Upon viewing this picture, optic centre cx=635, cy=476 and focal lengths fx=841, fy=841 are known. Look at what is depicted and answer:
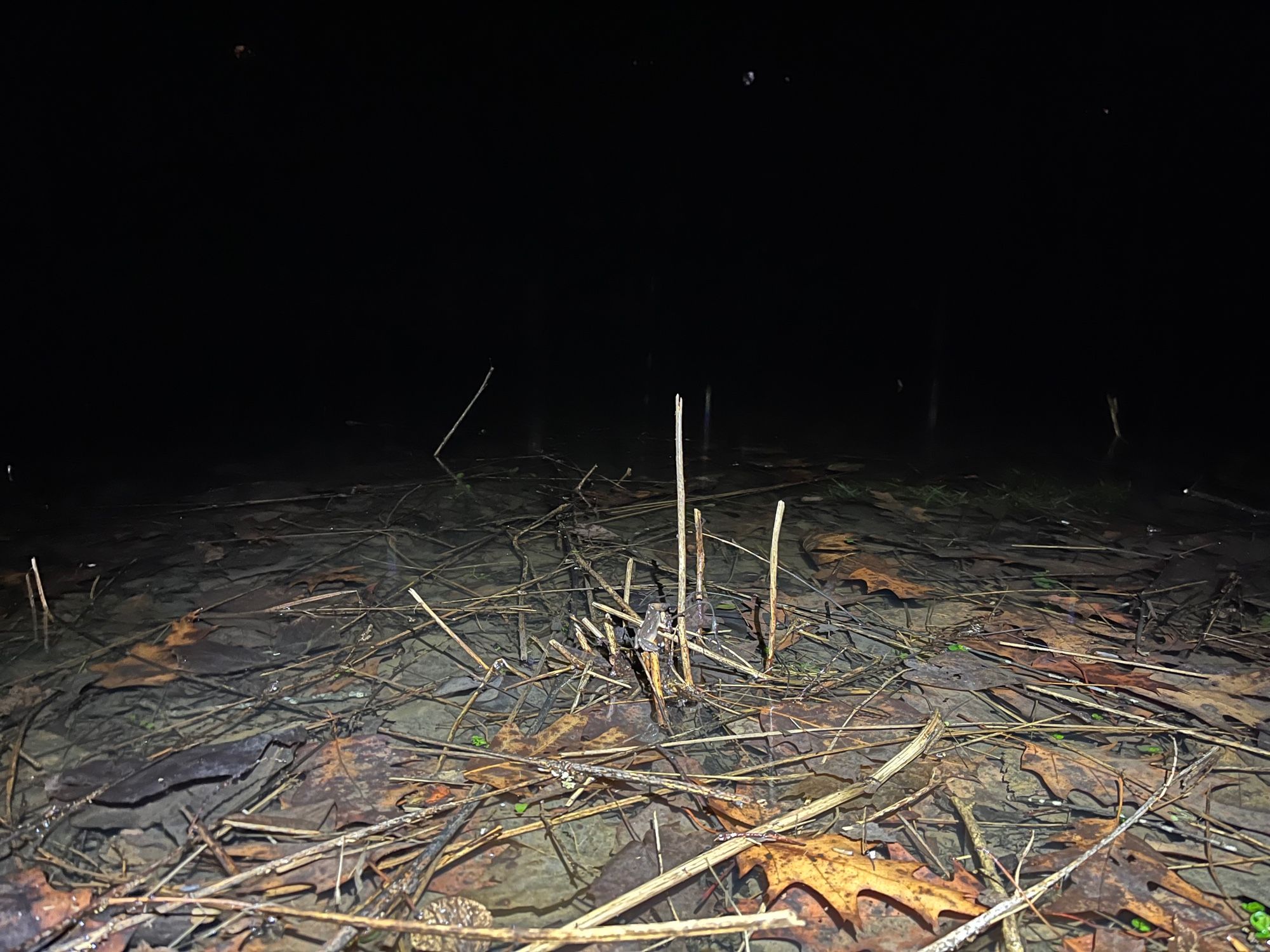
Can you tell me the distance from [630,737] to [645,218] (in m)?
13.3

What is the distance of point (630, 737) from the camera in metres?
2.11

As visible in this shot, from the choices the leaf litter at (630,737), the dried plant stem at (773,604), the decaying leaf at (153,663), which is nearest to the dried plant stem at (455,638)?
the leaf litter at (630,737)

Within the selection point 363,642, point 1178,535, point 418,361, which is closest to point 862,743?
point 363,642

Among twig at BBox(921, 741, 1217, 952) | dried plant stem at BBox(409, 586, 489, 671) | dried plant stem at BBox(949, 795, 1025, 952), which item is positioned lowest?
dried plant stem at BBox(949, 795, 1025, 952)

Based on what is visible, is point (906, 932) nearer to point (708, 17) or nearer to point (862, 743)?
point (862, 743)

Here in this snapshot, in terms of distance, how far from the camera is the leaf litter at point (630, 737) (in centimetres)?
158

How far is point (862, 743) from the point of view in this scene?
2.09 m

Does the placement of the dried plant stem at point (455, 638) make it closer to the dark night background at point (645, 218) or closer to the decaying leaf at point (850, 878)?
the decaying leaf at point (850, 878)

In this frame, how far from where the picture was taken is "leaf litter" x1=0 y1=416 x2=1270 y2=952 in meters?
1.58

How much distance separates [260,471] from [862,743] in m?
3.52

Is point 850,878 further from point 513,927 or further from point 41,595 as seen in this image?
point 41,595

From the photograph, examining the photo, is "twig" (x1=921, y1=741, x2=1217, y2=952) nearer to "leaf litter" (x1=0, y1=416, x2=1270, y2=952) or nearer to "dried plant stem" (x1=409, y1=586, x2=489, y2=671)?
"leaf litter" (x1=0, y1=416, x2=1270, y2=952)

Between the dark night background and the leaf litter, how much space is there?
2.50 meters

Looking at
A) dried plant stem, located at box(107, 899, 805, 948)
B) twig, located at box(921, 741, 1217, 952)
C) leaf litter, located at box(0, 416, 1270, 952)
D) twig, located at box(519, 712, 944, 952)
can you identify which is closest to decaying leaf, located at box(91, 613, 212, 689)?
leaf litter, located at box(0, 416, 1270, 952)
